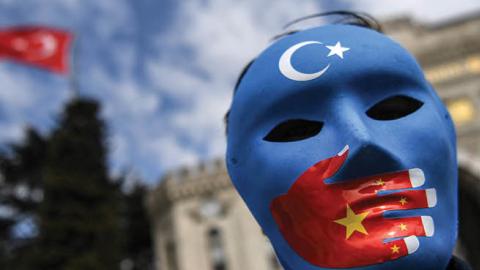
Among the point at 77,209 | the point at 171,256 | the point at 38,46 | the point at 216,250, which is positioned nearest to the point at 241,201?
the point at 216,250

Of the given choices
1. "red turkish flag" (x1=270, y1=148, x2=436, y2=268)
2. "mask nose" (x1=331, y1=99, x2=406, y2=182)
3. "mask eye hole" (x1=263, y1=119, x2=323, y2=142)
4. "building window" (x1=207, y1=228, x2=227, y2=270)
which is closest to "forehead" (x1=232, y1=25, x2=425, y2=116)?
"mask eye hole" (x1=263, y1=119, x2=323, y2=142)

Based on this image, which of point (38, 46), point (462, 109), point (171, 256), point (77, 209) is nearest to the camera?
point (77, 209)

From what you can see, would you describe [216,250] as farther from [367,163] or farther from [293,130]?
[367,163]

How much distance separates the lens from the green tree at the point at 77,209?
16609mm

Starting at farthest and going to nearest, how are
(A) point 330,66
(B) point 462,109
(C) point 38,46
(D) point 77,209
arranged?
(C) point 38,46 < (B) point 462,109 < (D) point 77,209 < (A) point 330,66

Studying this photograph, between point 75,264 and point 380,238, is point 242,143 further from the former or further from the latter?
point 75,264

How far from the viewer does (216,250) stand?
22.0 meters

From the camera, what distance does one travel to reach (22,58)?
21141 millimetres

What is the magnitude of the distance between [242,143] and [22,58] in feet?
68.6

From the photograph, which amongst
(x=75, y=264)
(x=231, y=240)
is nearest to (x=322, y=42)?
(x=75, y=264)

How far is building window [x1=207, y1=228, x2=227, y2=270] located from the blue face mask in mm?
19430

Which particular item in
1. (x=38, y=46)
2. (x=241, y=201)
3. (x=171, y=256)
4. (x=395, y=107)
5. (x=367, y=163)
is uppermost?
(x=38, y=46)

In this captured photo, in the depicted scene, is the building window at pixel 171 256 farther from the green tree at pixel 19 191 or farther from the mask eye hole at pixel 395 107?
the mask eye hole at pixel 395 107

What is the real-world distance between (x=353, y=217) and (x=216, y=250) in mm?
20248
